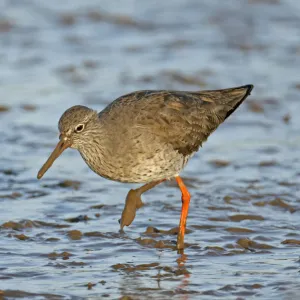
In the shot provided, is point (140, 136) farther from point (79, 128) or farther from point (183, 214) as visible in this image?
point (183, 214)

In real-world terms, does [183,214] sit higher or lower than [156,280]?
higher

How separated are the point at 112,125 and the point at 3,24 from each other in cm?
951

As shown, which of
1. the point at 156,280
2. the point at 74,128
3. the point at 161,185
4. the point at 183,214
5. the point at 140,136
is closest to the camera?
the point at 156,280

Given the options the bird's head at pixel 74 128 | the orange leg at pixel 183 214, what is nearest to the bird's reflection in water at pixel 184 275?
the orange leg at pixel 183 214

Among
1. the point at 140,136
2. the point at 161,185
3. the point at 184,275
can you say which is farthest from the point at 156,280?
the point at 161,185

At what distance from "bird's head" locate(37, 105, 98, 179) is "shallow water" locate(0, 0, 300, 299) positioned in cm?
102

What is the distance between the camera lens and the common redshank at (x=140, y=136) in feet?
30.1

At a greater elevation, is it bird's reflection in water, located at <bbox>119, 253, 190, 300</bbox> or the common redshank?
the common redshank

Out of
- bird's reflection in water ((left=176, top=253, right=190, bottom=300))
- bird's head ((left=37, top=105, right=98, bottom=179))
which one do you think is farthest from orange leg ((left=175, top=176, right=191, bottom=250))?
bird's head ((left=37, top=105, right=98, bottom=179))

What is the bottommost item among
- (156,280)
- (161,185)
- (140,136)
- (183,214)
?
(156,280)

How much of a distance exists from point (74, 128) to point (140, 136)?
2.51 feet

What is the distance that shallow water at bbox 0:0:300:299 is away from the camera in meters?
8.47

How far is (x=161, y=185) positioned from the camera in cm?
1148

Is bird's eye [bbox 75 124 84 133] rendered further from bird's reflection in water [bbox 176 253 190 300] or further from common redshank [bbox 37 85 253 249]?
bird's reflection in water [bbox 176 253 190 300]
